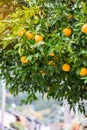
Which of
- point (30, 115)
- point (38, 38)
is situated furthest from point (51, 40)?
point (30, 115)

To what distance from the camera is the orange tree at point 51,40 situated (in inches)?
44.4

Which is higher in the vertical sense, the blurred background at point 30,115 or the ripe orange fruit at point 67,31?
the ripe orange fruit at point 67,31

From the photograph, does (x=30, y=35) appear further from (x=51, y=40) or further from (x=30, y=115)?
(x=30, y=115)

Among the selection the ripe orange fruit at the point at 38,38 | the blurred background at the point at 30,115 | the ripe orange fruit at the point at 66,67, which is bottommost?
the blurred background at the point at 30,115

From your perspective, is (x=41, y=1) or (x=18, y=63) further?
(x=18, y=63)

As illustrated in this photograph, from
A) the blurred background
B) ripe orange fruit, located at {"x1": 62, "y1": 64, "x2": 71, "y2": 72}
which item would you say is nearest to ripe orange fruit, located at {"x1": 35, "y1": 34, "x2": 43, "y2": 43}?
ripe orange fruit, located at {"x1": 62, "y1": 64, "x2": 71, "y2": 72}

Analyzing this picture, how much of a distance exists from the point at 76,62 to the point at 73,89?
0.31 metres

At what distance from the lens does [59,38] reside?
1143 millimetres

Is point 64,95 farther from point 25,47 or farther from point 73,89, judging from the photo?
point 25,47

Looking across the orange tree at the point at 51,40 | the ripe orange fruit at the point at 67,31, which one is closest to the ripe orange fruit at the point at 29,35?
the orange tree at the point at 51,40

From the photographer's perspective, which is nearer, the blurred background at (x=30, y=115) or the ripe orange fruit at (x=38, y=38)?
the ripe orange fruit at (x=38, y=38)

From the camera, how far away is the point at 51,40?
114 cm

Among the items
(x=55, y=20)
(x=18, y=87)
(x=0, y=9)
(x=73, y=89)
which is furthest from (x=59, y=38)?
(x=18, y=87)

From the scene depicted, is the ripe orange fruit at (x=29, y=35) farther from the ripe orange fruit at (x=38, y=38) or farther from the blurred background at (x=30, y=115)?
the blurred background at (x=30, y=115)
